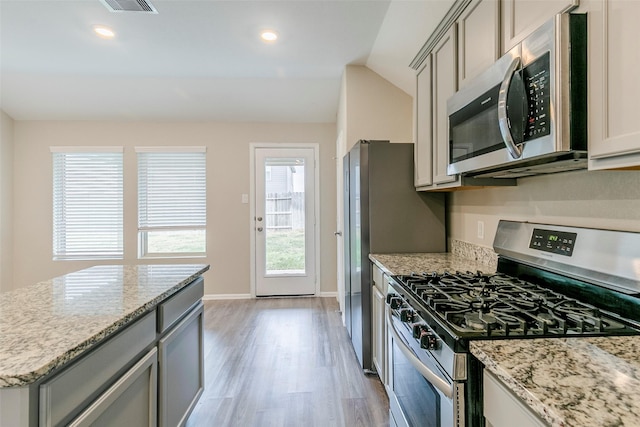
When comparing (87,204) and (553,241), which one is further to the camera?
(87,204)

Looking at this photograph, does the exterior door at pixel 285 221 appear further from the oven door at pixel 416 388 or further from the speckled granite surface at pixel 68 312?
the oven door at pixel 416 388

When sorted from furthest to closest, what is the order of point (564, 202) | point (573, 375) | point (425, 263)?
point (425, 263), point (564, 202), point (573, 375)

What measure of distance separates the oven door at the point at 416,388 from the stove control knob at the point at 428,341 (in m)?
0.05

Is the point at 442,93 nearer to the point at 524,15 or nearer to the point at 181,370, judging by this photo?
the point at 524,15

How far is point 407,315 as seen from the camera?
4.35 ft

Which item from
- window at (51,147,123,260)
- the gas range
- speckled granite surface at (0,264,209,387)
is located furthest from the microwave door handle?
window at (51,147,123,260)

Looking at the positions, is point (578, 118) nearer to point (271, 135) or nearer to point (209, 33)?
point (209, 33)

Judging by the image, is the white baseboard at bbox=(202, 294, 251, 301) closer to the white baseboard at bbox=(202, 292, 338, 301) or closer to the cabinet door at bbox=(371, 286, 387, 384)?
the white baseboard at bbox=(202, 292, 338, 301)

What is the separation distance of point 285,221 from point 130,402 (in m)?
3.32

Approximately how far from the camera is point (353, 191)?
105 inches

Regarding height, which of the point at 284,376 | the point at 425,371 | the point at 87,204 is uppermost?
the point at 87,204

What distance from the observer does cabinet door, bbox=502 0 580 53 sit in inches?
40.8

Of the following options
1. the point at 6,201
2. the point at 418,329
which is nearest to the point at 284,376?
the point at 418,329

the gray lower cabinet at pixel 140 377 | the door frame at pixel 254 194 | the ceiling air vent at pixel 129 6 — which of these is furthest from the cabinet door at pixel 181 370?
the door frame at pixel 254 194
